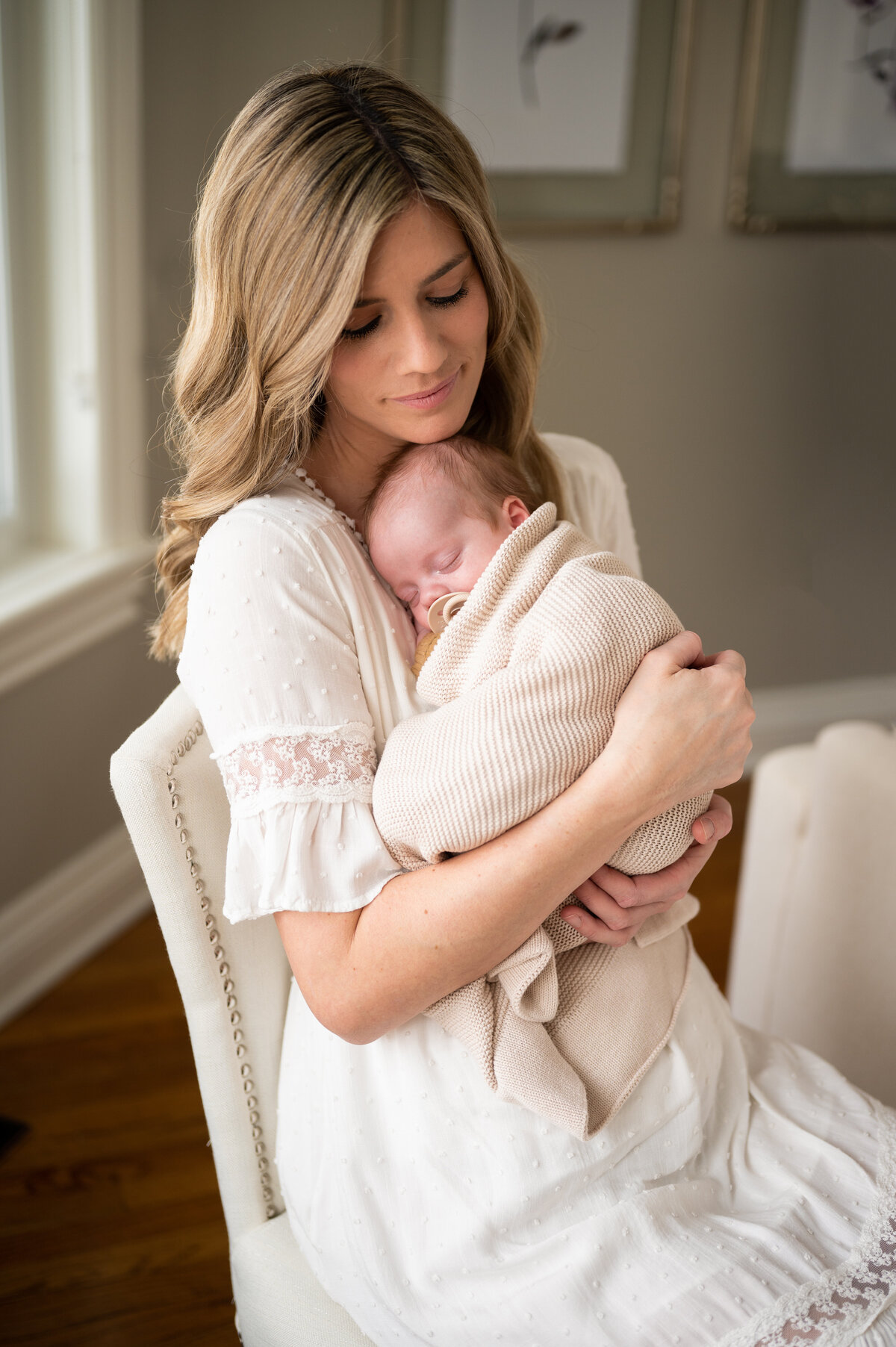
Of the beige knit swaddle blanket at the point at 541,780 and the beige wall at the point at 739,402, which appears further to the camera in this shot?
the beige wall at the point at 739,402

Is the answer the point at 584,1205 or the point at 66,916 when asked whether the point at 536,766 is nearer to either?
the point at 584,1205

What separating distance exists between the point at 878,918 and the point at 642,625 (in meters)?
0.72

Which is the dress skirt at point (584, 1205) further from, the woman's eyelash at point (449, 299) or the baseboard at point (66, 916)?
the baseboard at point (66, 916)

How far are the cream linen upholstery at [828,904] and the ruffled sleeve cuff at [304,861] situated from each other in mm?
827

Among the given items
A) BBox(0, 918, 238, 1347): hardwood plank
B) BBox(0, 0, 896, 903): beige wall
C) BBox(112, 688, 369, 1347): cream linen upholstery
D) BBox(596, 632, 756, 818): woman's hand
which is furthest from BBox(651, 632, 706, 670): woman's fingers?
BBox(0, 0, 896, 903): beige wall

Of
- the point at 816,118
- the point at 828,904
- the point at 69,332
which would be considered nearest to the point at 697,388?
the point at 816,118

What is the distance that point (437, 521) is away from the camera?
1179 millimetres

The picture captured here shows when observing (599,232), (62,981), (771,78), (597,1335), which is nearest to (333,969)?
(597,1335)

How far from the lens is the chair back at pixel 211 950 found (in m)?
1.07

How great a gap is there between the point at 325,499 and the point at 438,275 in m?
0.26

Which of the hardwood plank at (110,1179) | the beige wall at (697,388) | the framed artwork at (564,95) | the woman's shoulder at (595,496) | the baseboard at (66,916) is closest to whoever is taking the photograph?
the woman's shoulder at (595,496)

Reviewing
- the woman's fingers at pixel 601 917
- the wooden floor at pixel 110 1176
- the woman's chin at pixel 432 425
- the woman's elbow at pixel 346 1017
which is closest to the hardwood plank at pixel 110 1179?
the wooden floor at pixel 110 1176

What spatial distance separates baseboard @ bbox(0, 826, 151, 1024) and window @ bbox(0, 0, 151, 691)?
0.48 metres

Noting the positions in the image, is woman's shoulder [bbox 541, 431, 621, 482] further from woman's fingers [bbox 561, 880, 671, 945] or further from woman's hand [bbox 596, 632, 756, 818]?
woman's fingers [bbox 561, 880, 671, 945]
